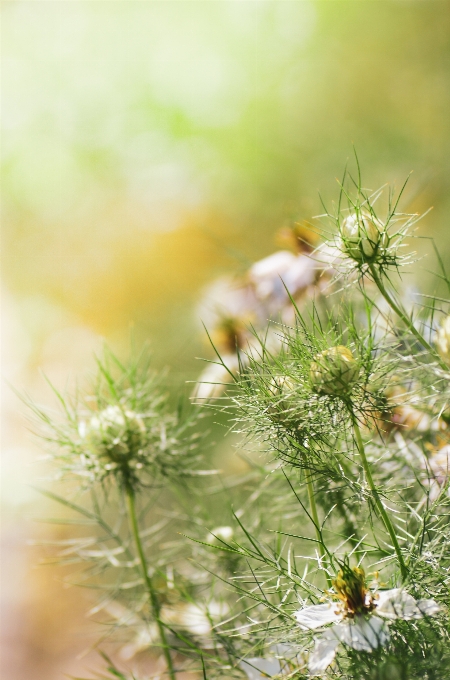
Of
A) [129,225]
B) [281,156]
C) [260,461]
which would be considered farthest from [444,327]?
[129,225]

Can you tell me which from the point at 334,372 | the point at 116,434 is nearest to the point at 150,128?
the point at 116,434

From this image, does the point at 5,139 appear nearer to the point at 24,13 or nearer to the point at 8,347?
the point at 24,13

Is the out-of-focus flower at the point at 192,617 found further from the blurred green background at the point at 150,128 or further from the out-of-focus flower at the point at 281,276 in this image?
the blurred green background at the point at 150,128

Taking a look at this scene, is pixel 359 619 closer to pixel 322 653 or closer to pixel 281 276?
pixel 322 653

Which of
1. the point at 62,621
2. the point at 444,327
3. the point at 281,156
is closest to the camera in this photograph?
the point at 444,327

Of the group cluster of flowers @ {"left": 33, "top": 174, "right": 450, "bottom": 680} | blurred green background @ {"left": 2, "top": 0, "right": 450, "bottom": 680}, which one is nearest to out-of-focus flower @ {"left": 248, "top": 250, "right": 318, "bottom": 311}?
cluster of flowers @ {"left": 33, "top": 174, "right": 450, "bottom": 680}

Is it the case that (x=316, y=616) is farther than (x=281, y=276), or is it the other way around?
(x=281, y=276)

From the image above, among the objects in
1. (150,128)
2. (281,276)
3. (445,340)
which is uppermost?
(150,128)

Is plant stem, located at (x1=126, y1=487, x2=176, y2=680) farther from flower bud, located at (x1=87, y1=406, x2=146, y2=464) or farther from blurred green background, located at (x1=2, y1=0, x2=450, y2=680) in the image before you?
blurred green background, located at (x1=2, y1=0, x2=450, y2=680)
